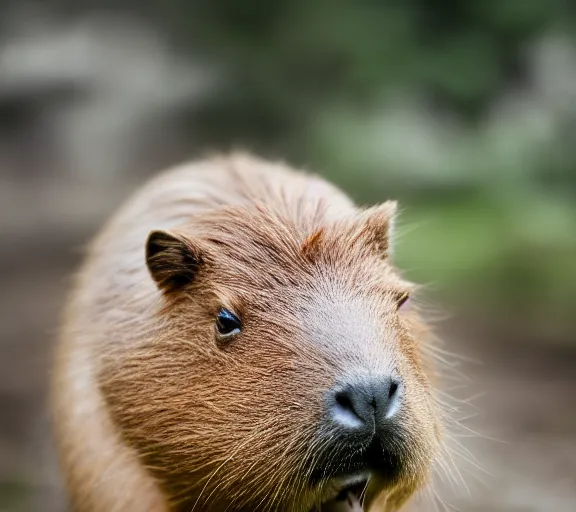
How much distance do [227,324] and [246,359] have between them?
22 centimetres

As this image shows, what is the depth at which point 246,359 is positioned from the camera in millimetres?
4699

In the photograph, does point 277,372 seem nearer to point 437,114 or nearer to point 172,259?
point 172,259

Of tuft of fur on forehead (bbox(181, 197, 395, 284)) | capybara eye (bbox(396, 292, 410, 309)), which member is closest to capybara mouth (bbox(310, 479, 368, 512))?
capybara eye (bbox(396, 292, 410, 309))

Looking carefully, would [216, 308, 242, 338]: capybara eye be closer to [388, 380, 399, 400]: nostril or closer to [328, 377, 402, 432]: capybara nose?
[328, 377, 402, 432]: capybara nose

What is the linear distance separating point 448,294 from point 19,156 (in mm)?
7857

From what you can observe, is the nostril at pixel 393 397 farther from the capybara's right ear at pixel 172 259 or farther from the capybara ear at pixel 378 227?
the capybara's right ear at pixel 172 259

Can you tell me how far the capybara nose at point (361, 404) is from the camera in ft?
13.9

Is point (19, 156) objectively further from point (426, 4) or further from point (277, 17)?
point (426, 4)

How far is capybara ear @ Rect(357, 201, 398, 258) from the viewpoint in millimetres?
5066

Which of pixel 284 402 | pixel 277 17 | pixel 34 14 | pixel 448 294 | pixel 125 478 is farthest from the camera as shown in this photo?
pixel 34 14

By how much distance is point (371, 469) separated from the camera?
447 cm

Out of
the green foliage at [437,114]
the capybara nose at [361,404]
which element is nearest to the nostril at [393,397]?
the capybara nose at [361,404]

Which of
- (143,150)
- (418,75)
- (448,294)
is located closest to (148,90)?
(143,150)

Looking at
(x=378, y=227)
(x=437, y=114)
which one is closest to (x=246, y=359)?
(x=378, y=227)
